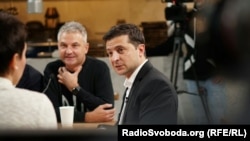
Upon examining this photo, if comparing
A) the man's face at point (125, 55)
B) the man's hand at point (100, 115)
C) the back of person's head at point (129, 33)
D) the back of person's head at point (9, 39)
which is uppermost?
the back of person's head at point (9, 39)

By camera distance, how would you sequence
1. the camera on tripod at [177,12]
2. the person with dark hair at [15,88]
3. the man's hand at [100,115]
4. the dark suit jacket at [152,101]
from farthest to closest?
the camera on tripod at [177,12], the man's hand at [100,115], the dark suit jacket at [152,101], the person with dark hair at [15,88]

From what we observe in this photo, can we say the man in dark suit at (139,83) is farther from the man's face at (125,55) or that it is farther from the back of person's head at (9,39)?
the back of person's head at (9,39)

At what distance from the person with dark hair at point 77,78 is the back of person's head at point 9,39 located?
552 millimetres

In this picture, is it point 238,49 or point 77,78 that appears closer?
point 238,49

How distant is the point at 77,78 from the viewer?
1.40m

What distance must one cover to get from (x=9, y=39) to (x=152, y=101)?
37 centimetres

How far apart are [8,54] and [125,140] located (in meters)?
0.42

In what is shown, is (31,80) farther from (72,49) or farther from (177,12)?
(177,12)

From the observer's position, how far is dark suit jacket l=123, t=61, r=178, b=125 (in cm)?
92

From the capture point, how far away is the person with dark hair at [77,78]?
1345 mm

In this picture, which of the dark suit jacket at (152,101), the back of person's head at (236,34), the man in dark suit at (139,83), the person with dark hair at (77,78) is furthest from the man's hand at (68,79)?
the back of person's head at (236,34)

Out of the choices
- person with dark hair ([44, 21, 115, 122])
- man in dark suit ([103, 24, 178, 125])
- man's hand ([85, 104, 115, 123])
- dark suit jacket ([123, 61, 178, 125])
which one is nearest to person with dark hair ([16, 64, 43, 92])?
person with dark hair ([44, 21, 115, 122])

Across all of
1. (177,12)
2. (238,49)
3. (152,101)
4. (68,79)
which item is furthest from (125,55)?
(177,12)

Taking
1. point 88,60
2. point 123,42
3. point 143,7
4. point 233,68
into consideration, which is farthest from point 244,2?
point 143,7
